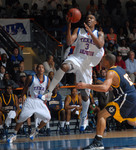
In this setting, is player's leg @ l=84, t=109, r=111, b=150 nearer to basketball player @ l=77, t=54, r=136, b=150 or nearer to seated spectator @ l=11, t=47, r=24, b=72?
basketball player @ l=77, t=54, r=136, b=150

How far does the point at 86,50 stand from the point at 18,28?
7588 mm

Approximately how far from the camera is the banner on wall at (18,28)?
14820mm

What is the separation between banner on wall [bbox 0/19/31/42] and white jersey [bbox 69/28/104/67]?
288 inches

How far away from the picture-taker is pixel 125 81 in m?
6.59

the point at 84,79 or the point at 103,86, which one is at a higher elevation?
the point at 84,79

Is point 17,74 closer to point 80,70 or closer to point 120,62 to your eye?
point 120,62

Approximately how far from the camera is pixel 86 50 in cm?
780

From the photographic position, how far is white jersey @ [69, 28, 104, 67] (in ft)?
25.5

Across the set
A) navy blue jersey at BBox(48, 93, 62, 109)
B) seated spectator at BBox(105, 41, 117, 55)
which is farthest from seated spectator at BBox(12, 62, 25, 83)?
seated spectator at BBox(105, 41, 117, 55)

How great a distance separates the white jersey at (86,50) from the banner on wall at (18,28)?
732 cm

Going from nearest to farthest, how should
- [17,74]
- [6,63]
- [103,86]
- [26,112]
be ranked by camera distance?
[103,86] → [26,112] → [17,74] → [6,63]

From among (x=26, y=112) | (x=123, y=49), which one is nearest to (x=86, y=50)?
(x=26, y=112)

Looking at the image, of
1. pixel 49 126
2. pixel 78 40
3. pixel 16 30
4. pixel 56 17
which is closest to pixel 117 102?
pixel 78 40

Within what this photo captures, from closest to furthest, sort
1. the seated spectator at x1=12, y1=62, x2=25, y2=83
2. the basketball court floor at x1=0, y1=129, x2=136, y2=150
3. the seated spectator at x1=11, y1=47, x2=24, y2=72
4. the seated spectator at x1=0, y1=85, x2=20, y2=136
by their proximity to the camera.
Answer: the basketball court floor at x1=0, y1=129, x2=136, y2=150
the seated spectator at x1=0, y1=85, x2=20, y2=136
the seated spectator at x1=12, y1=62, x2=25, y2=83
the seated spectator at x1=11, y1=47, x2=24, y2=72
